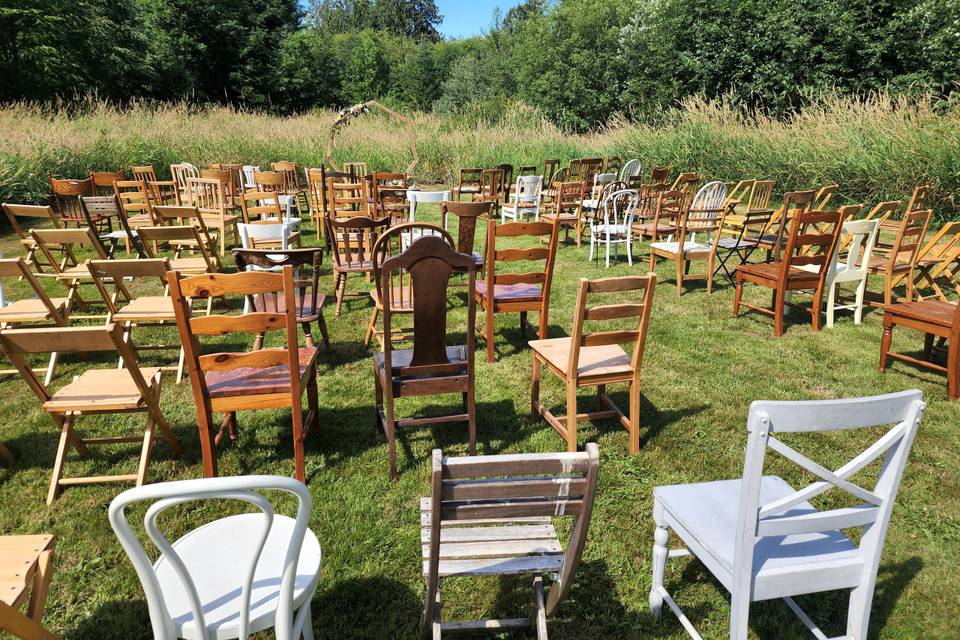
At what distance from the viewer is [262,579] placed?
5.44 feet

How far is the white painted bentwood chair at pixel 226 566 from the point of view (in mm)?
1188

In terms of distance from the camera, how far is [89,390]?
9.67 feet

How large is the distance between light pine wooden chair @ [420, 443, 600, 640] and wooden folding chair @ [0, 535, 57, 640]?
3.76ft

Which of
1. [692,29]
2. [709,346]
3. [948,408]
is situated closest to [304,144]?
[709,346]

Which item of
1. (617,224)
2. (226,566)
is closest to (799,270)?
(617,224)

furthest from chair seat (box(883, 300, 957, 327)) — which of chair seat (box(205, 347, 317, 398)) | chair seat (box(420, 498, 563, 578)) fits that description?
chair seat (box(205, 347, 317, 398))

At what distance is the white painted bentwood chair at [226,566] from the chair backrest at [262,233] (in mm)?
3546

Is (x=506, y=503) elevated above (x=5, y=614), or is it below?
above

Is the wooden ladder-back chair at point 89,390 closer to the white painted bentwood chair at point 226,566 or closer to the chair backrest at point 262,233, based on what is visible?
the white painted bentwood chair at point 226,566

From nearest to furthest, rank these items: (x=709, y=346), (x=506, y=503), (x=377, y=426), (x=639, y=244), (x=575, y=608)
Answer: (x=506, y=503), (x=575, y=608), (x=377, y=426), (x=709, y=346), (x=639, y=244)

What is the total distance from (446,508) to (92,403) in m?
2.33

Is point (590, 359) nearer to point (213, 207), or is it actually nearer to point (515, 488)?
point (515, 488)

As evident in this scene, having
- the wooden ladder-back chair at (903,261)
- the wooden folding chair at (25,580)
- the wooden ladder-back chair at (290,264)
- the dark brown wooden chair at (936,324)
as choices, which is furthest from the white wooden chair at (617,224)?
the wooden folding chair at (25,580)

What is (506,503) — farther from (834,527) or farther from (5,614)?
(5,614)
